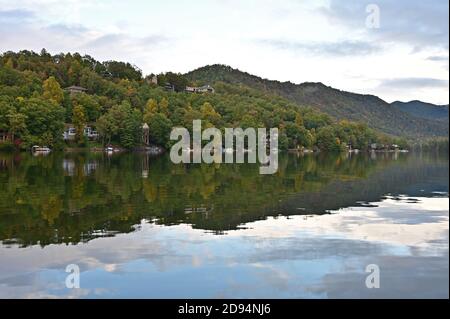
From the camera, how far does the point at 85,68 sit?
153 meters

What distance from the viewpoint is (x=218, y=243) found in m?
14.7

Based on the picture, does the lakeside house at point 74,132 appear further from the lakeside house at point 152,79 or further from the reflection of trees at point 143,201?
the reflection of trees at point 143,201

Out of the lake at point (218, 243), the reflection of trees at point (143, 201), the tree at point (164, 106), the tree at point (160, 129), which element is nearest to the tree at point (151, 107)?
the tree at point (164, 106)

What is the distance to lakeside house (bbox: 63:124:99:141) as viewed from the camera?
341ft

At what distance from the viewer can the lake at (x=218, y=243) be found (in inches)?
413

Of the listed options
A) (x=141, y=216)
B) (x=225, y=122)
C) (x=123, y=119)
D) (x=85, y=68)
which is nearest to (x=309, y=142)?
(x=225, y=122)

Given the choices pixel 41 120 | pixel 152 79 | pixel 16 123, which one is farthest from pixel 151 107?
pixel 152 79

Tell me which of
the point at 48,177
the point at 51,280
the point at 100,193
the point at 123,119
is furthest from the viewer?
the point at 123,119

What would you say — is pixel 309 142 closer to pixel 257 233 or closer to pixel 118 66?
pixel 118 66

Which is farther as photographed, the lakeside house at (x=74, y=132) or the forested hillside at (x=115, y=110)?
the lakeside house at (x=74, y=132)

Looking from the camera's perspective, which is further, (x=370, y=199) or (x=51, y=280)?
(x=370, y=199)

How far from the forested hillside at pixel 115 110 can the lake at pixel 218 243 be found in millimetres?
68695

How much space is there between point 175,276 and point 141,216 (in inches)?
328
